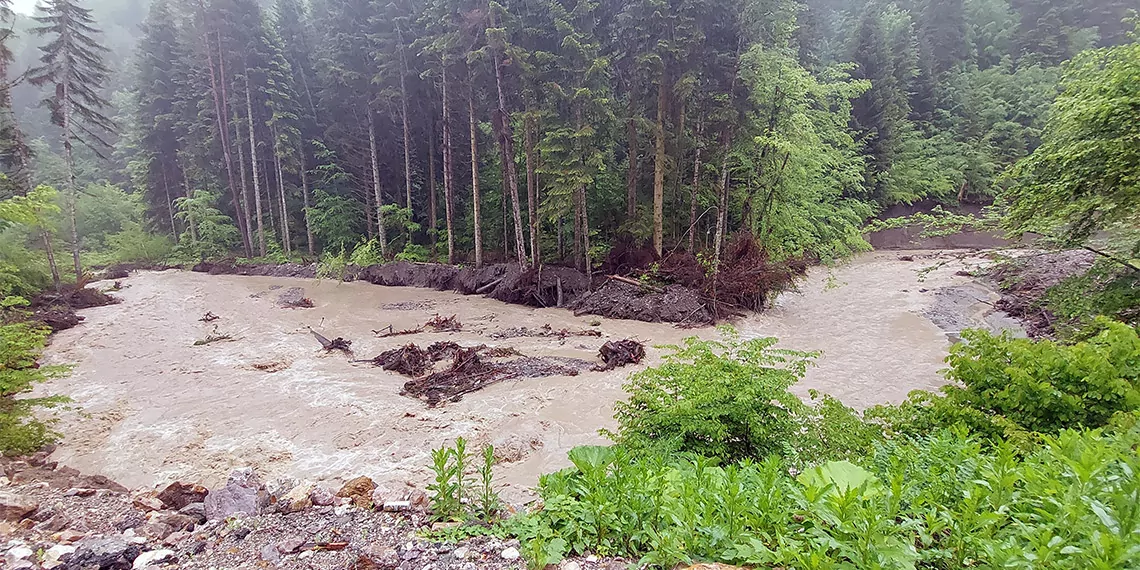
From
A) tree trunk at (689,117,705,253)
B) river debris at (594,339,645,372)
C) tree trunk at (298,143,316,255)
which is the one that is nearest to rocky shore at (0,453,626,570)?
river debris at (594,339,645,372)

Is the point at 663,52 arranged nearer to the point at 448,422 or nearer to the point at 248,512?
the point at 448,422

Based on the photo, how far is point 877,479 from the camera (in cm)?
232

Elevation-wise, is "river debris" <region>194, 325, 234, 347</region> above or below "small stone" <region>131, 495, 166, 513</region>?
below

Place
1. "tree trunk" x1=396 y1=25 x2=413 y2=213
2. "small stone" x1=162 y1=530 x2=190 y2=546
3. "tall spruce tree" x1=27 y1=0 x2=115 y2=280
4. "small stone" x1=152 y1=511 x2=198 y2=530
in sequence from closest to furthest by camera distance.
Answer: "small stone" x1=162 y1=530 x2=190 y2=546 → "small stone" x1=152 y1=511 x2=198 y2=530 → "tall spruce tree" x1=27 y1=0 x2=115 y2=280 → "tree trunk" x1=396 y1=25 x2=413 y2=213

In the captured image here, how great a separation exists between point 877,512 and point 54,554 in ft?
14.8

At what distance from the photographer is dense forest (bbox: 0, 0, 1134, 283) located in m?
14.9

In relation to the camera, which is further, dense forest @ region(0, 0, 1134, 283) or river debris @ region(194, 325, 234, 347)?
dense forest @ region(0, 0, 1134, 283)

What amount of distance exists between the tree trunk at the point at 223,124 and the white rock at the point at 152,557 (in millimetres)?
28632

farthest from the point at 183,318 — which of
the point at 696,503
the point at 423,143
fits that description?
the point at 696,503

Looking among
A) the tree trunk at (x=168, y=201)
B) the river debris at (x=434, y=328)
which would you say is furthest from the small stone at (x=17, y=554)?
the tree trunk at (x=168, y=201)

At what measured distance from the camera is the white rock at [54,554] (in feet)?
9.27

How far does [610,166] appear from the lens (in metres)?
19.2

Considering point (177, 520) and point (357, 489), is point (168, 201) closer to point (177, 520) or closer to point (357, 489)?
point (177, 520)

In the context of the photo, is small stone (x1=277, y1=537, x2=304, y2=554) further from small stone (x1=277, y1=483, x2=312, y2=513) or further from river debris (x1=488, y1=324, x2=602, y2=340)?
river debris (x1=488, y1=324, x2=602, y2=340)
